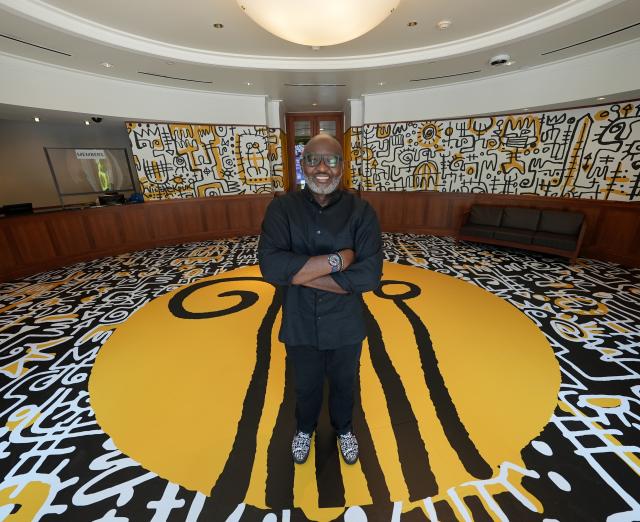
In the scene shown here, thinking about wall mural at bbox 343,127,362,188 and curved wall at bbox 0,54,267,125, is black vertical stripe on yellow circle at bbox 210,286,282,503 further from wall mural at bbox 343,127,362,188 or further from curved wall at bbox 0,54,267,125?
wall mural at bbox 343,127,362,188

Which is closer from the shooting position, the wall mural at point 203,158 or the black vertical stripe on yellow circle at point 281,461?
the black vertical stripe on yellow circle at point 281,461

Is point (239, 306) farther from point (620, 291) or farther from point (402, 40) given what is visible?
point (620, 291)

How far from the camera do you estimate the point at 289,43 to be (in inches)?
167

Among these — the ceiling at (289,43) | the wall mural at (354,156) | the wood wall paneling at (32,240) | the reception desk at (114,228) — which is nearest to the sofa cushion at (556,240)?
the ceiling at (289,43)

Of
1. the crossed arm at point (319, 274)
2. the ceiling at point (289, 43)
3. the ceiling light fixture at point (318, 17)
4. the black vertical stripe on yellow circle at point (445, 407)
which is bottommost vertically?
the black vertical stripe on yellow circle at point (445, 407)

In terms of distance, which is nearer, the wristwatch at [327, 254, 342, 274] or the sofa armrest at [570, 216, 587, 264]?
the wristwatch at [327, 254, 342, 274]

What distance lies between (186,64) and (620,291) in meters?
7.24

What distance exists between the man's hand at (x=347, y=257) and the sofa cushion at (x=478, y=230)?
531cm

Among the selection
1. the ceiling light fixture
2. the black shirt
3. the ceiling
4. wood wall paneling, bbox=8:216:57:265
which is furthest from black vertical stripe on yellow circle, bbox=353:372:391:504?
wood wall paneling, bbox=8:216:57:265

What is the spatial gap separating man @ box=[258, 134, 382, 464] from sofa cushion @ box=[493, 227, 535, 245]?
16.6 ft

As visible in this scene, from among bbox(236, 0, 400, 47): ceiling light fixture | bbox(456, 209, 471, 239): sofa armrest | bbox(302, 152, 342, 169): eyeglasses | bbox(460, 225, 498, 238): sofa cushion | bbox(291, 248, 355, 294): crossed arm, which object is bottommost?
bbox(460, 225, 498, 238): sofa cushion

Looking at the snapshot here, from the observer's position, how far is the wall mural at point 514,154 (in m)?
4.89

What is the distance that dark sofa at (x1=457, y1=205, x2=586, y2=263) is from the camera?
4.93m

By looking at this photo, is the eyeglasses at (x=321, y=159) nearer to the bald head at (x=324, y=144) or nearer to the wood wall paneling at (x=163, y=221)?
the bald head at (x=324, y=144)
